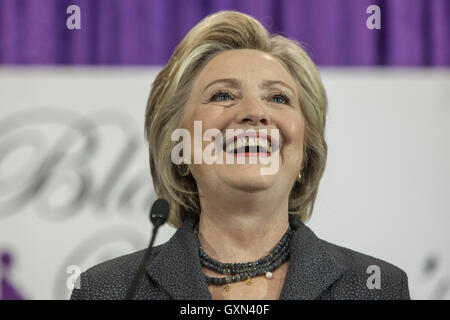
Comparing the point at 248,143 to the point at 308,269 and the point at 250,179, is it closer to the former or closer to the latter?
the point at 250,179

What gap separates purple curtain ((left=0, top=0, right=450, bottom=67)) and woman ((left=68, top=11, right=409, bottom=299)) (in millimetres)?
829

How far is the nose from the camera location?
4.32 feet

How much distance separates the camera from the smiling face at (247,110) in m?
1.32

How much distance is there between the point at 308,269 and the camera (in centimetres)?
129

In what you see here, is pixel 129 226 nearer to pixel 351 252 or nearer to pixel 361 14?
pixel 351 252

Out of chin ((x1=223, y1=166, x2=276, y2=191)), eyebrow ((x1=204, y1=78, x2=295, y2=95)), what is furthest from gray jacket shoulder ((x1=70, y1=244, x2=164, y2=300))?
eyebrow ((x1=204, y1=78, x2=295, y2=95))

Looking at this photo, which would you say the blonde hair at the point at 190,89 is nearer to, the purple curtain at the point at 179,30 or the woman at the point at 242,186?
the woman at the point at 242,186

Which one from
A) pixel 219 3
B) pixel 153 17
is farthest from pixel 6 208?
pixel 219 3

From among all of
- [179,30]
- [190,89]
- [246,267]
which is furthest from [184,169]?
[179,30]

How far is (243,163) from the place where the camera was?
130 centimetres

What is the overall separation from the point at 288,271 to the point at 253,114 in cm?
31

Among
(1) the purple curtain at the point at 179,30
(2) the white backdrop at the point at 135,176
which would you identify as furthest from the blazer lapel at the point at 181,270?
(1) the purple curtain at the point at 179,30
